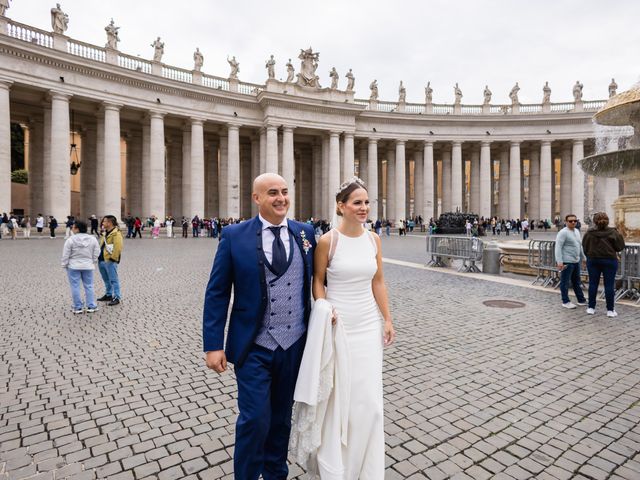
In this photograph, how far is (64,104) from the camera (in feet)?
98.1

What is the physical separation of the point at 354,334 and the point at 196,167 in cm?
3688

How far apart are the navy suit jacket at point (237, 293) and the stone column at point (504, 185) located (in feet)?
167

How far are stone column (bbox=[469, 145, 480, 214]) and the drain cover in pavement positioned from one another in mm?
42486

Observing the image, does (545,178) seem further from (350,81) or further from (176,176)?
(176,176)

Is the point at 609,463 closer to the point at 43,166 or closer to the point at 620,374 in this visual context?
the point at 620,374

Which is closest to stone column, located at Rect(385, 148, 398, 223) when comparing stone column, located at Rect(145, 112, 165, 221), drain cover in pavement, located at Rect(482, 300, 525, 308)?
stone column, located at Rect(145, 112, 165, 221)

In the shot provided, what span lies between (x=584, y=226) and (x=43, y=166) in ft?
181

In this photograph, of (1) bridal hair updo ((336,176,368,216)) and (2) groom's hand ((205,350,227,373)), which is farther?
(1) bridal hair updo ((336,176,368,216))

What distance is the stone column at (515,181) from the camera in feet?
152

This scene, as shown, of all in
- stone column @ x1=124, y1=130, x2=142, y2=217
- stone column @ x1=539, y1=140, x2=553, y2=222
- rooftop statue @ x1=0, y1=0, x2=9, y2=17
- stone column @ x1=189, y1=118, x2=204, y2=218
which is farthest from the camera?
stone column @ x1=539, y1=140, x2=553, y2=222

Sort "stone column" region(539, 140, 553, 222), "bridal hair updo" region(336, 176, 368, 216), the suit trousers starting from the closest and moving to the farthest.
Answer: the suit trousers, "bridal hair updo" region(336, 176, 368, 216), "stone column" region(539, 140, 553, 222)

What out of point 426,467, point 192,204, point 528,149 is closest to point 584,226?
point 528,149

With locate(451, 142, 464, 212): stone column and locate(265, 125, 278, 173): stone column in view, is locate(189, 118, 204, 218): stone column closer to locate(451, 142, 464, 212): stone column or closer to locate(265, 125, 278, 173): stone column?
locate(265, 125, 278, 173): stone column

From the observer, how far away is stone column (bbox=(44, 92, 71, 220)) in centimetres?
2941
